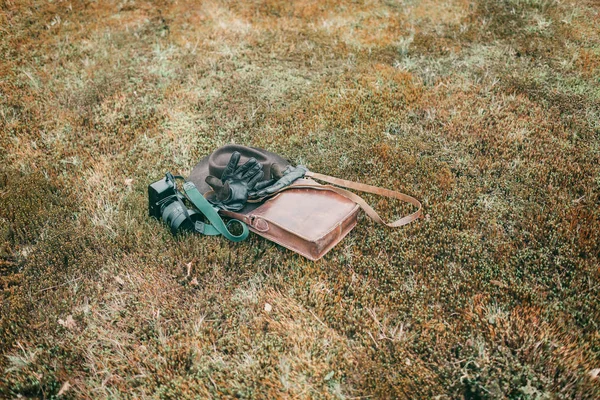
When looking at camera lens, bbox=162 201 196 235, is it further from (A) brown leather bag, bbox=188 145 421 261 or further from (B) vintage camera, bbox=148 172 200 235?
(A) brown leather bag, bbox=188 145 421 261

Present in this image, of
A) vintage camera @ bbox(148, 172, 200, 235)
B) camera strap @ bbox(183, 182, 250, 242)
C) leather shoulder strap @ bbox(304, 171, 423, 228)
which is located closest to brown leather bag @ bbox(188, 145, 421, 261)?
Answer: leather shoulder strap @ bbox(304, 171, 423, 228)

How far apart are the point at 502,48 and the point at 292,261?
5.59m

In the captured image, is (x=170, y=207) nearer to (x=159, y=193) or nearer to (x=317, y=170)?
(x=159, y=193)

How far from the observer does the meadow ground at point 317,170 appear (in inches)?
125

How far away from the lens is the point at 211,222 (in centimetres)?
414

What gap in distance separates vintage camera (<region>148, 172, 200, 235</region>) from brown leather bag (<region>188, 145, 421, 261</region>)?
0.32 m

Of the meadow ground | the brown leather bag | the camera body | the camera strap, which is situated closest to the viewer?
the meadow ground

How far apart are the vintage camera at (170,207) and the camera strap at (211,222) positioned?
0.40 ft

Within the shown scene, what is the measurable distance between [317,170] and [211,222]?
1592 mm

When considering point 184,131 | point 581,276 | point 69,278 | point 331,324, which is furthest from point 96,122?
point 581,276

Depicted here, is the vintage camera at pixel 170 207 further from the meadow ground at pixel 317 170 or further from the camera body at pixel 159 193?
the meadow ground at pixel 317 170

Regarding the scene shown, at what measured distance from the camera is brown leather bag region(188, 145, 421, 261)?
12.6ft

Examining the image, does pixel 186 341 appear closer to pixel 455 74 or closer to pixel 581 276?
pixel 581 276

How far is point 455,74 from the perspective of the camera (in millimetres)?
6543
